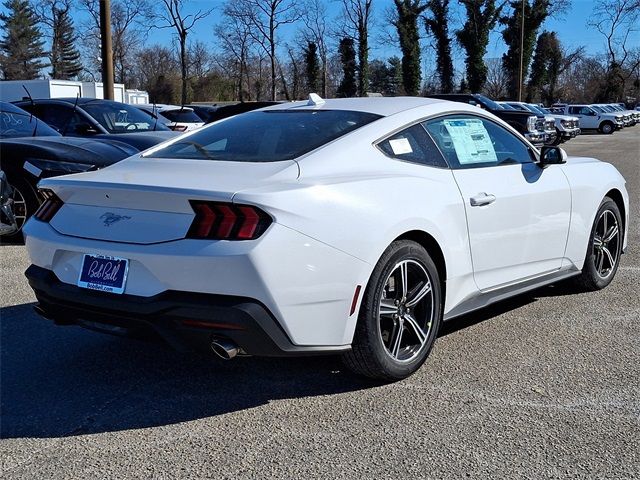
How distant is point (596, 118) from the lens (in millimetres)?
45156

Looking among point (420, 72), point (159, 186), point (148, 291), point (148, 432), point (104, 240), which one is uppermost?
point (420, 72)

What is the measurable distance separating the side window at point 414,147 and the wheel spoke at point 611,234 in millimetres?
2269

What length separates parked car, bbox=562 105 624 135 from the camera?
146ft

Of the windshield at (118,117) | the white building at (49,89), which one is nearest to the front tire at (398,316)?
the windshield at (118,117)

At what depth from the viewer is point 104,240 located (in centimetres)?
352

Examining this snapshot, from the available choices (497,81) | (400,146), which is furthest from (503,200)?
(497,81)

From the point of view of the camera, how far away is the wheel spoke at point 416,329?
3955 mm

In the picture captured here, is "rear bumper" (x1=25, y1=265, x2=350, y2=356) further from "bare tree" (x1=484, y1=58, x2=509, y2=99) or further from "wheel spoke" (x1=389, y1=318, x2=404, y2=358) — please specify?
"bare tree" (x1=484, y1=58, x2=509, y2=99)

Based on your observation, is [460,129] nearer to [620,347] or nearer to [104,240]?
[620,347]

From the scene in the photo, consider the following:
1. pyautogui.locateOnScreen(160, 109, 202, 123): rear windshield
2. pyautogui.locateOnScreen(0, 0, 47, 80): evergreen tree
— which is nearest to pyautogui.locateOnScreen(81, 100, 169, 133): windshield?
pyautogui.locateOnScreen(160, 109, 202, 123): rear windshield

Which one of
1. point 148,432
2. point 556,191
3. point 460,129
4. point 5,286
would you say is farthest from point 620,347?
point 5,286

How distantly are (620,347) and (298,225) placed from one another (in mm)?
2367

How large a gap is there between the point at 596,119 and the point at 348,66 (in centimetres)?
1755

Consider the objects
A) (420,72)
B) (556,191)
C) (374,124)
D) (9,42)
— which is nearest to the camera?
(374,124)
